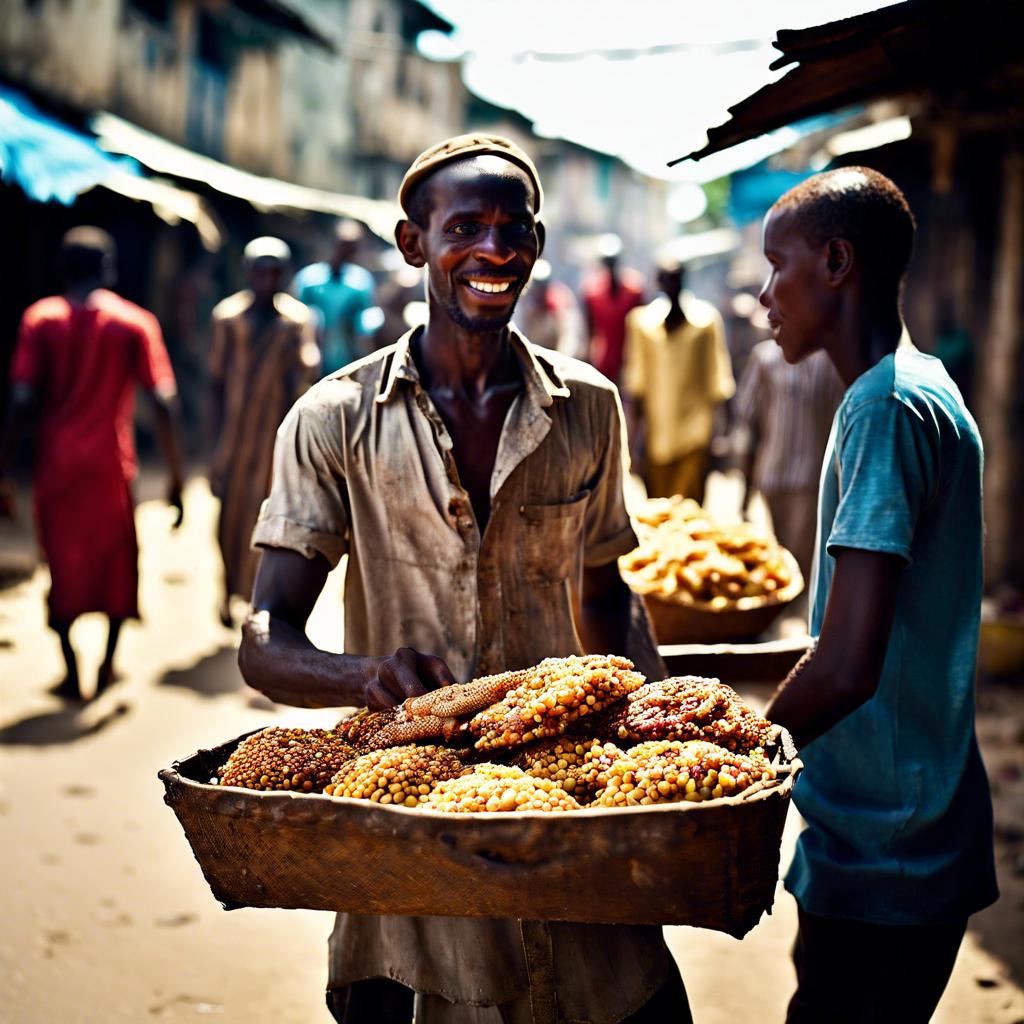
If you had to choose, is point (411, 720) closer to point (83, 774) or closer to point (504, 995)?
point (504, 995)

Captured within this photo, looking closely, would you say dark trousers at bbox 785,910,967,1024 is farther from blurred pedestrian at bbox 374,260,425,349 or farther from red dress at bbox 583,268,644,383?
red dress at bbox 583,268,644,383

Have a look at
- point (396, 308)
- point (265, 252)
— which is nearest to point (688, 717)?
point (265, 252)

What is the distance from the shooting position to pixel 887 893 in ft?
8.11

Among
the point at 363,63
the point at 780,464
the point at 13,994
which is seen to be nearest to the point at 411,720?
the point at 13,994

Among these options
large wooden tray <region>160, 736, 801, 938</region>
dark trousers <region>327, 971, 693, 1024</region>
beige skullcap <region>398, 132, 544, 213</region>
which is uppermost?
beige skullcap <region>398, 132, 544, 213</region>

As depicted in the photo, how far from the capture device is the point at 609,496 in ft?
9.18

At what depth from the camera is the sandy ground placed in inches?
147

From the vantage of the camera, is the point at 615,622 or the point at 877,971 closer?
the point at 877,971

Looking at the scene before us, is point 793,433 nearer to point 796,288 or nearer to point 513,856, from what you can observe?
point 796,288

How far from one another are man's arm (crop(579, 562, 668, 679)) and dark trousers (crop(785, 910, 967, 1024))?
633 mm

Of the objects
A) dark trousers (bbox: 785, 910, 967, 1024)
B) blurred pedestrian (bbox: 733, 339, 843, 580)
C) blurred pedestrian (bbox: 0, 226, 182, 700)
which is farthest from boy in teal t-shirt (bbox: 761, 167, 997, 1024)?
blurred pedestrian (bbox: 733, 339, 843, 580)

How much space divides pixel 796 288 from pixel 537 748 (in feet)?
3.73

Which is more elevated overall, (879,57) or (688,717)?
(879,57)

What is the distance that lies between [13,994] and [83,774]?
173 cm
